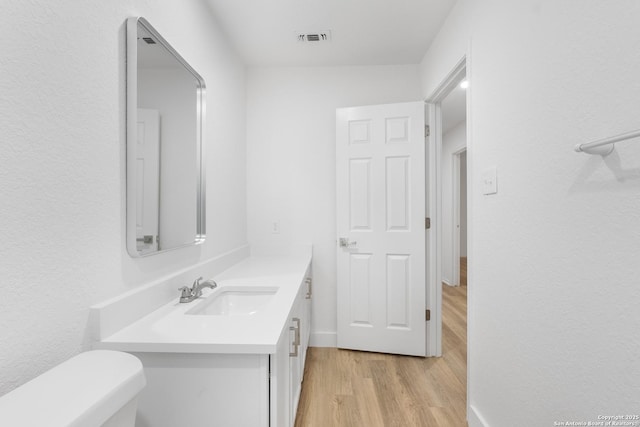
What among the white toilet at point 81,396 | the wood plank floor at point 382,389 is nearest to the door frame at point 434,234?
the wood plank floor at point 382,389

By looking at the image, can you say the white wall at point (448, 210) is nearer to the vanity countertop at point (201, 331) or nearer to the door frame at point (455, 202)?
the door frame at point (455, 202)

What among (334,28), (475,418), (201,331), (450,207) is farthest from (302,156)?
(450,207)

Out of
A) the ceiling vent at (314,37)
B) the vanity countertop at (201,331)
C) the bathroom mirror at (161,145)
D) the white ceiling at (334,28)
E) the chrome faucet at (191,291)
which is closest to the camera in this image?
the vanity countertop at (201,331)

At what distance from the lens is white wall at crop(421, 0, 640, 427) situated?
78 centimetres

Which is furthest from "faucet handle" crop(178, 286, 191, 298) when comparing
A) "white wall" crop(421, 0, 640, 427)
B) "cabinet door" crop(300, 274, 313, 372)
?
"white wall" crop(421, 0, 640, 427)

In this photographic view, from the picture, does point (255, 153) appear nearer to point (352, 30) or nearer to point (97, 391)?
point (352, 30)

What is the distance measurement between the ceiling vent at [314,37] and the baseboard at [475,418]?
8.23 ft

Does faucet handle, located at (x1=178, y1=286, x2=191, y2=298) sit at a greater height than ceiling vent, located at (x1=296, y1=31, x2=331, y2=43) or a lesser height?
lesser

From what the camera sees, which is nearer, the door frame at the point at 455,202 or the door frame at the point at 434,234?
the door frame at the point at 434,234

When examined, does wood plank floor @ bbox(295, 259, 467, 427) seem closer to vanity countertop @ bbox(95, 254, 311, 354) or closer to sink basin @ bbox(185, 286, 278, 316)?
sink basin @ bbox(185, 286, 278, 316)

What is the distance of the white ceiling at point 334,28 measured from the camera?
1836mm

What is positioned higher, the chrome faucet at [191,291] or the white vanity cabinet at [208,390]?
the chrome faucet at [191,291]

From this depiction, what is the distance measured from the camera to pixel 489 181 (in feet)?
4.66

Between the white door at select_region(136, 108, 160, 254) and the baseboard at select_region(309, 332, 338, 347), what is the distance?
1760 mm
